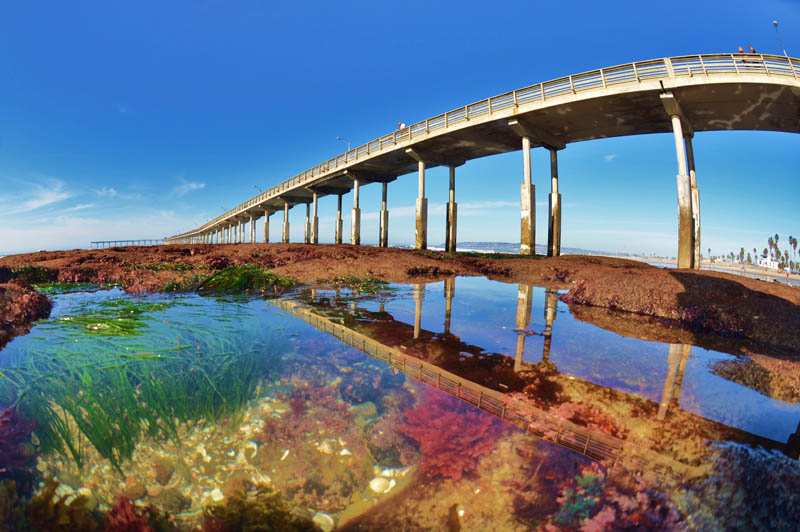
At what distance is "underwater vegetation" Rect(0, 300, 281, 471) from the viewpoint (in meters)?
2.10

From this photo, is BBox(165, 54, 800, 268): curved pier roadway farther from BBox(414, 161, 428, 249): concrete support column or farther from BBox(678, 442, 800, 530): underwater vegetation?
BBox(678, 442, 800, 530): underwater vegetation

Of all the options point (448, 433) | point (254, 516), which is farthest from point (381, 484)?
point (254, 516)

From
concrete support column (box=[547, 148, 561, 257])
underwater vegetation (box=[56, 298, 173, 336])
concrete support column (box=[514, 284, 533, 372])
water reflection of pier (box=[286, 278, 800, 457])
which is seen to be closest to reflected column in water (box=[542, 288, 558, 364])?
water reflection of pier (box=[286, 278, 800, 457])

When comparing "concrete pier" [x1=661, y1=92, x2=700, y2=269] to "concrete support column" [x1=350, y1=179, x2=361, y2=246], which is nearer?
"concrete pier" [x1=661, y1=92, x2=700, y2=269]

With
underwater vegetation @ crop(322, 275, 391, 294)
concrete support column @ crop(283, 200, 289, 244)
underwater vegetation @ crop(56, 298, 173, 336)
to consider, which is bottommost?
underwater vegetation @ crop(56, 298, 173, 336)

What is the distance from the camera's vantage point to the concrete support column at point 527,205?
70.0ft

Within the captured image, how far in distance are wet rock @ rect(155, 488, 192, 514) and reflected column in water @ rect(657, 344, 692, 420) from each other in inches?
127

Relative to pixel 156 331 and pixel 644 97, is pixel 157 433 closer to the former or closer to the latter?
pixel 156 331

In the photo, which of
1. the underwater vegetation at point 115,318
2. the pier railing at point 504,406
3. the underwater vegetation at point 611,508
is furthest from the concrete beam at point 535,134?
the underwater vegetation at point 611,508

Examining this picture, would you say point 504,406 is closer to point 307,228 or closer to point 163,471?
point 163,471

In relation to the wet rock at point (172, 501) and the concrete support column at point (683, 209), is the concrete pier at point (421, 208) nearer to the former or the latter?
the concrete support column at point (683, 209)

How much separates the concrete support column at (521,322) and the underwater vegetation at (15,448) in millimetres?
3677

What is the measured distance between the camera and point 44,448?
1890mm

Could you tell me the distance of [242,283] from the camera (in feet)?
28.5
